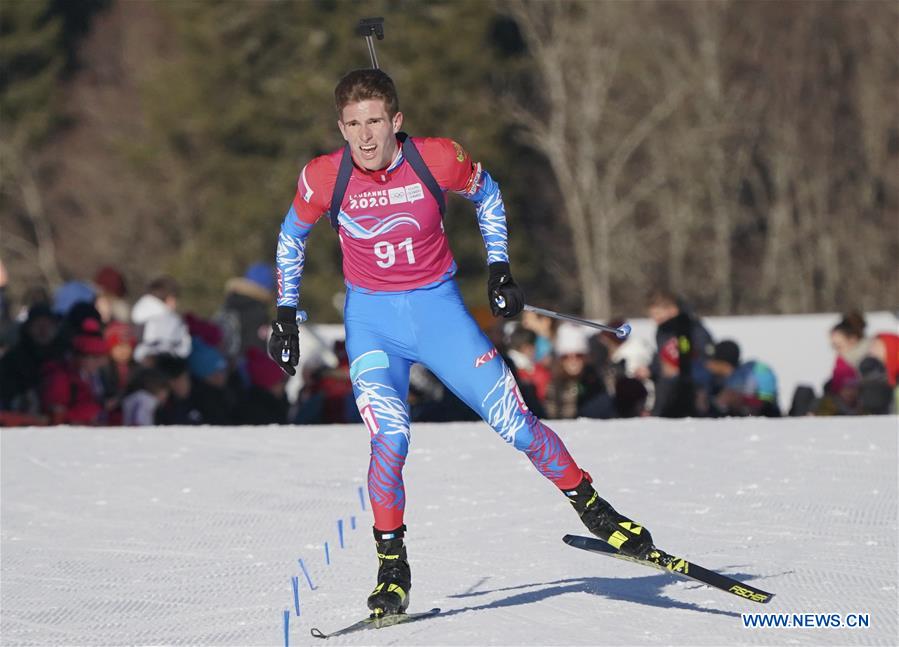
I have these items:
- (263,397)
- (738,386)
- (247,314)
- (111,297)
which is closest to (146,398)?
(263,397)

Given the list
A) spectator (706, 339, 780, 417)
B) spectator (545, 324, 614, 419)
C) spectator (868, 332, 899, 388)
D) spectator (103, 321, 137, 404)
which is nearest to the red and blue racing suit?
spectator (545, 324, 614, 419)

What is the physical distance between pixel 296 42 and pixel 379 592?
1297 inches

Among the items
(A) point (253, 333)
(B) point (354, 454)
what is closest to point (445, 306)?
(B) point (354, 454)

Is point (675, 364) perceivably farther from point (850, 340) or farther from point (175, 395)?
point (175, 395)

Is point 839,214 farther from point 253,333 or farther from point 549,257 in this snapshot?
point 253,333

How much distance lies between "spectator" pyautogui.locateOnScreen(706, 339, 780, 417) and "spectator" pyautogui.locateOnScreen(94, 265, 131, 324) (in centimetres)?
448

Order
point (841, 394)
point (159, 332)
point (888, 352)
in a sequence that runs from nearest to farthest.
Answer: point (159, 332) < point (841, 394) < point (888, 352)

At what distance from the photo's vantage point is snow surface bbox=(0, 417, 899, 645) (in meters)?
5.85

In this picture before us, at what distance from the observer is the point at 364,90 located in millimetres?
5836

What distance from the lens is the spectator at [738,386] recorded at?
12.4m

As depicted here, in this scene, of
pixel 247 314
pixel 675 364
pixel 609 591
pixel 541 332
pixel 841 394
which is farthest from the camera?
pixel 247 314

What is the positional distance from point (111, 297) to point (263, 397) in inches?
73.6

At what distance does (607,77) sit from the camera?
3503 cm

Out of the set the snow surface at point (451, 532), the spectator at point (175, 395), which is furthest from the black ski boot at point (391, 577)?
the spectator at point (175, 395)
